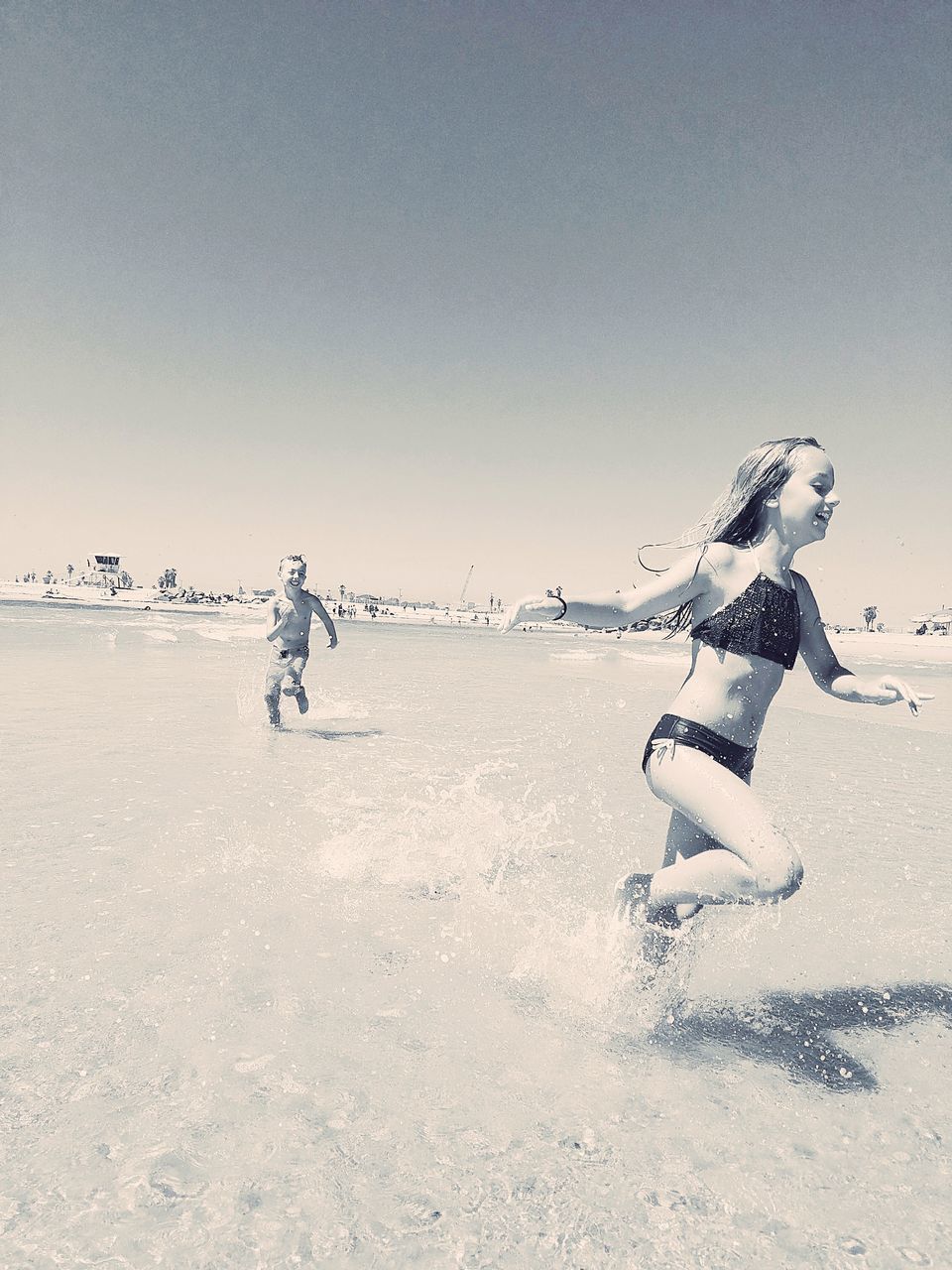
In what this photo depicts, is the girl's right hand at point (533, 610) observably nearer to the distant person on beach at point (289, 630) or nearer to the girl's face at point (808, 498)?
the girl's face at point (808, 498)

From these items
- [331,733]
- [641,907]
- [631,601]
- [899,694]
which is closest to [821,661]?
[899,694]

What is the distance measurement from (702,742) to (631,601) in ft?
1.90

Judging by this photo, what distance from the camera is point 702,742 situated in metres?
2.62

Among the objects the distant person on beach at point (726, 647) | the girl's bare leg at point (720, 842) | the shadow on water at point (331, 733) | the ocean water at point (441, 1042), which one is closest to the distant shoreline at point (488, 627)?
the shadow on water at point (331, 733)

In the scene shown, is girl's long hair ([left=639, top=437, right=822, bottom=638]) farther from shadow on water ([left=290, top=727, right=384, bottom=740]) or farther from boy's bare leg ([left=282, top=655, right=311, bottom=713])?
boy's bare leg ([left=282, top=655, right=311, bottom=713])

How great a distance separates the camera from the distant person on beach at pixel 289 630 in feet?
28.6

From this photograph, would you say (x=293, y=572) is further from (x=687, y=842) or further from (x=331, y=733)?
(x=687, y=842)

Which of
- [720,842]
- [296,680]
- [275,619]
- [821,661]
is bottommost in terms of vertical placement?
[296,680]

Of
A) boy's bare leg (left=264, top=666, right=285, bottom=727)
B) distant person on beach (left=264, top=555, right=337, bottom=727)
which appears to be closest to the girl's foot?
distant person on beach (left=264, top=555, right=337, bottom=727)

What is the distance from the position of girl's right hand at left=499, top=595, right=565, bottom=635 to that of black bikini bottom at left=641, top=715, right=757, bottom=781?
565 mm

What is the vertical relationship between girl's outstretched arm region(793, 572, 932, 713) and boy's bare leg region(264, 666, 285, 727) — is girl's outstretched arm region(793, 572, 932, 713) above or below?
above

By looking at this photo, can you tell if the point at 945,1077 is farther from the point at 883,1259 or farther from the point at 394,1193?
the point at 394,1193

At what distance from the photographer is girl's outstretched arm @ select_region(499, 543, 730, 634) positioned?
2596mm

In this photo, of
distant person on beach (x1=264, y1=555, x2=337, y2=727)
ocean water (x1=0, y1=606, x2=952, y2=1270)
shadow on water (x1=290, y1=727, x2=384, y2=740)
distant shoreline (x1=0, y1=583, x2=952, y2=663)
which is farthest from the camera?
distant shoreline (x1=0, y1=583, x2=952, y2=663)
